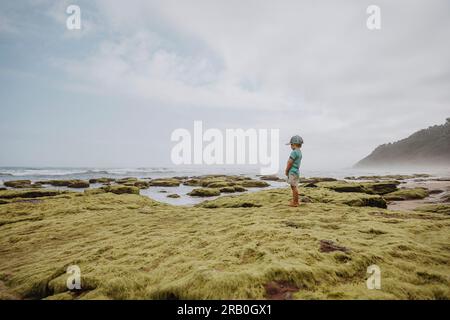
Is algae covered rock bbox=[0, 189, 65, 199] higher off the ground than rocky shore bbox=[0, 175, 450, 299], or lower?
lower

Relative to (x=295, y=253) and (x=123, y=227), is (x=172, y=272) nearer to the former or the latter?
(x=295, y=253)

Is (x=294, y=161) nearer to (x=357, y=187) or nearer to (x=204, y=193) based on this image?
(x=357, y=187)

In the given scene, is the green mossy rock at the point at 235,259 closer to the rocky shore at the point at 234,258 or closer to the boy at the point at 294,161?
the rocky shore at the point at 234,258

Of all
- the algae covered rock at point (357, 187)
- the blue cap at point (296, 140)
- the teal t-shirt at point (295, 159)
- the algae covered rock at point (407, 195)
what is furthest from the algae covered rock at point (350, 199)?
the algae covered rock at point (407, 195)

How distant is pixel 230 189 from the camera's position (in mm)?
39250

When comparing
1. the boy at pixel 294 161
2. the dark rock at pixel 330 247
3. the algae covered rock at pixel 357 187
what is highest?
the boy at pixel 294 161

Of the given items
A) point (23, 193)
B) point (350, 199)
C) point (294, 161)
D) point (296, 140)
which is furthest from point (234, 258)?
point (23, 193)

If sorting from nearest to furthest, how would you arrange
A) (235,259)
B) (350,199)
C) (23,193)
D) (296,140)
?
1. (235,259)
2. (296,140)
3. (350,199)
4. (23,193)

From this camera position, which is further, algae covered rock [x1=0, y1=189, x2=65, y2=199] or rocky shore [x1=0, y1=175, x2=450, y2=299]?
algae covered rock [x1=0, y1=189, x2=65, y2=199]

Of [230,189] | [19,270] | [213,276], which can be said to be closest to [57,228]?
[19,270]

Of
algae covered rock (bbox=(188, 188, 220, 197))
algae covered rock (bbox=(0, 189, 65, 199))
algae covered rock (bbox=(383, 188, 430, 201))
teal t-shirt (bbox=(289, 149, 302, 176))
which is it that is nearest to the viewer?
teal t-shirt (bbox=(289, 149, 302, 176))

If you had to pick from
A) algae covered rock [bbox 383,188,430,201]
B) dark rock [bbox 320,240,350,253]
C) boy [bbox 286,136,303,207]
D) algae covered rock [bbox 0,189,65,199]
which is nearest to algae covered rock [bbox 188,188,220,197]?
algae covered rock [bbox 0,189,65,199]

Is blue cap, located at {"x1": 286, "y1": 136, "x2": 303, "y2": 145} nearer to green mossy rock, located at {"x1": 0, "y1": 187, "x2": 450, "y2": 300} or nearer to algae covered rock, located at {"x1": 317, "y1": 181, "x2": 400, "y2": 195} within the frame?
green mossy rock, located at {"x1": 0, "y1": 187, "x2": 450, "y2": 300}

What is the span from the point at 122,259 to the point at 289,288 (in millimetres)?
4392
